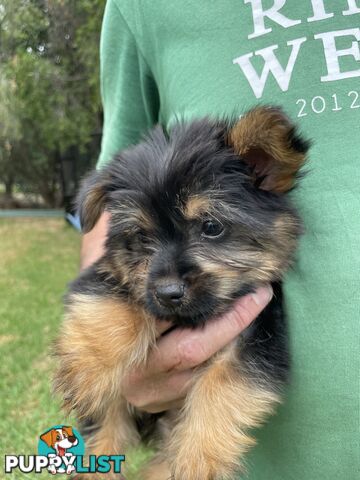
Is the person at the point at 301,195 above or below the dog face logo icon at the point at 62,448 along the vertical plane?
above

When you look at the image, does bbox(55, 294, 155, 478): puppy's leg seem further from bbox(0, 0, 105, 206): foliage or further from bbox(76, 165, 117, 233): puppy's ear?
bbox(0, 0, 105, 206): foliage

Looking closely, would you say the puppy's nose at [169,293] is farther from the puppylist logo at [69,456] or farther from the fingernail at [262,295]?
the puppylist logo at [69,456]

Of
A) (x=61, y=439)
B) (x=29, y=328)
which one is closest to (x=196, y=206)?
(x=61, y=439)

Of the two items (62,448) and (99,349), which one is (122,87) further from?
(62,448)

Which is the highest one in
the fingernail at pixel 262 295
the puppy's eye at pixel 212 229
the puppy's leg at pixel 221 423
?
the puppy's eye at pixel 212 229

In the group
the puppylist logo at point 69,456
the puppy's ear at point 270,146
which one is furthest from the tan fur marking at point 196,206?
the puppylist logo at point 69,456

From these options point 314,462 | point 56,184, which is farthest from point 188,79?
point 56,184

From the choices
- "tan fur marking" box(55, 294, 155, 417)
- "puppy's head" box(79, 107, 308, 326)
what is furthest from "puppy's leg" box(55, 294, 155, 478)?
"puppy's head" box(79, 107, 308, 326)
